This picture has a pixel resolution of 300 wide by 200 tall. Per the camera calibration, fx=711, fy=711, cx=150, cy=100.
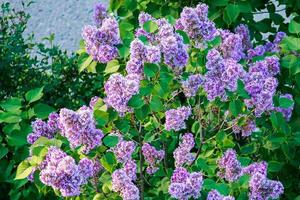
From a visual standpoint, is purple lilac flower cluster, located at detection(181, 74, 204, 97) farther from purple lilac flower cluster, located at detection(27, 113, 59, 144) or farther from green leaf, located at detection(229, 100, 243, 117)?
purple lilac flower cluster, located at detection(27, 113, 59, 144)

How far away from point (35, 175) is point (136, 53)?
0.56 m

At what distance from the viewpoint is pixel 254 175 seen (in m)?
2.48

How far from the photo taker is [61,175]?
224cm

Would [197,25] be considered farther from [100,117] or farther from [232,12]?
[232,12]

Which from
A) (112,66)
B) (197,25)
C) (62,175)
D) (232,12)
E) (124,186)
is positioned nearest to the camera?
(62,175)

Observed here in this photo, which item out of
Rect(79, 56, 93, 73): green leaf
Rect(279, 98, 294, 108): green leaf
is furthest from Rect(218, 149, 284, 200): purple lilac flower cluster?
Rect(79, 56, 93, 73): green leaf

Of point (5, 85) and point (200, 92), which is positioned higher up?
point (200, 92)

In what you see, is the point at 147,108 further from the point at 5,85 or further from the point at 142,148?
the point at 5,85

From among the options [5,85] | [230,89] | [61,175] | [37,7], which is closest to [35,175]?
[61,175]

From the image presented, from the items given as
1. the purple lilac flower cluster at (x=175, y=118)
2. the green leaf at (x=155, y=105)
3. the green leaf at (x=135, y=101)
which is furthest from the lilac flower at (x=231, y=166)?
the green leaf at (x=135, y=101)

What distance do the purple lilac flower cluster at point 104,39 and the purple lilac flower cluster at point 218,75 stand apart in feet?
1.19

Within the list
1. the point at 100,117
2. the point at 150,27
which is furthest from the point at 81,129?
the point at 150,27

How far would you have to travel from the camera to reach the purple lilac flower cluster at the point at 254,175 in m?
2.47

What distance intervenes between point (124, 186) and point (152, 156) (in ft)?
1.21
